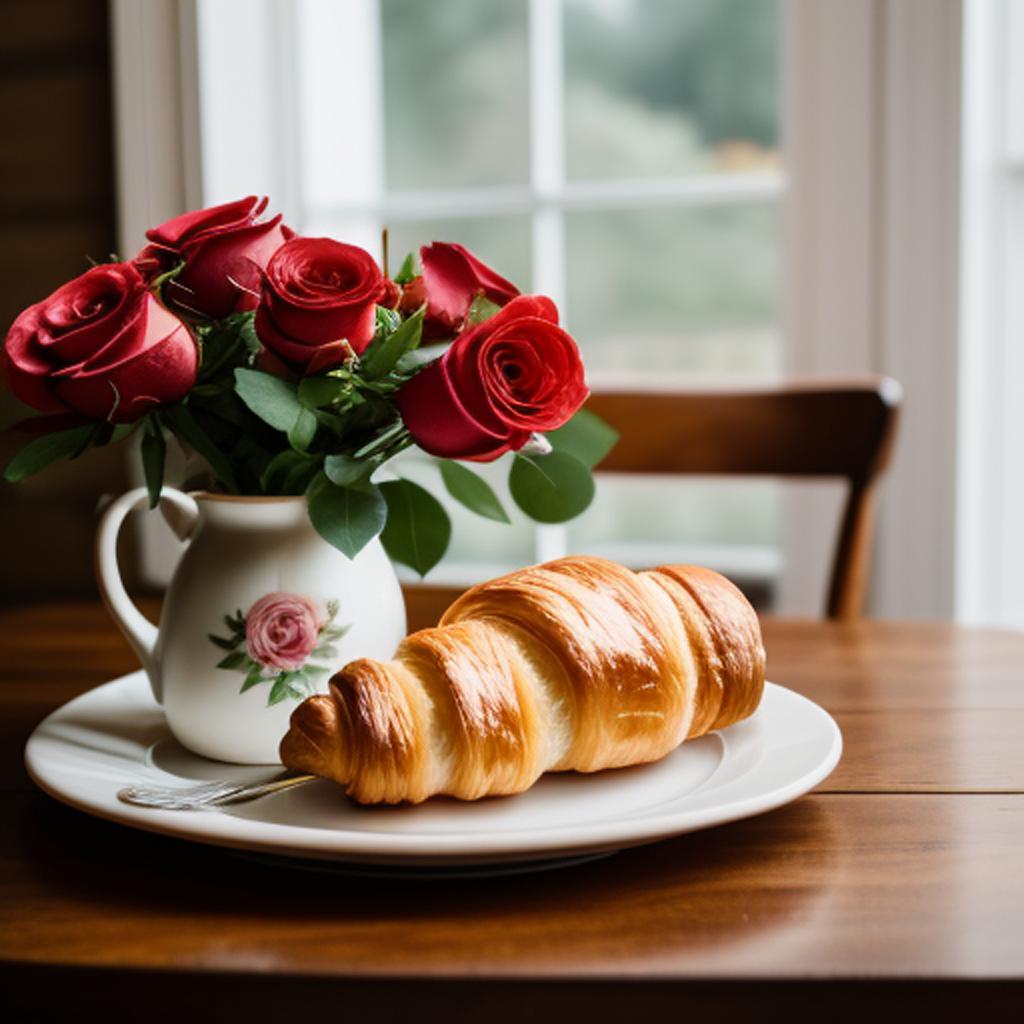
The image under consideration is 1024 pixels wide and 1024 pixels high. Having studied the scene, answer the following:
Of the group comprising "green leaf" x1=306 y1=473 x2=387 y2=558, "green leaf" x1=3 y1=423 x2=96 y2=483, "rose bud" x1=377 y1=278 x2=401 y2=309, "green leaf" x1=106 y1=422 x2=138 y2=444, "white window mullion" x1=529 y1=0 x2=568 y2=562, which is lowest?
"green leaf" x1=306 y1=473 x2=387 y2=558

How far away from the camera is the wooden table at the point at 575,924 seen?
403mm

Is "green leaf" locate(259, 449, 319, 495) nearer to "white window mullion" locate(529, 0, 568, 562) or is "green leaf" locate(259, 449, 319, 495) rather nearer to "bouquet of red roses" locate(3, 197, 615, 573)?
"bouquet of red roses" locate(3, 197, 615, 573)

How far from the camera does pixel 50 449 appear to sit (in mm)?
595

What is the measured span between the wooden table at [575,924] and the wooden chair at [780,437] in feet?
1.96

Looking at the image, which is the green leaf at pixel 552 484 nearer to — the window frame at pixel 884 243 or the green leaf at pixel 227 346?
the green leaf at pixel 227 346

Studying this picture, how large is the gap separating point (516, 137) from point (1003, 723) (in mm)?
1431

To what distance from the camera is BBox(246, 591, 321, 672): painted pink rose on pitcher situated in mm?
586

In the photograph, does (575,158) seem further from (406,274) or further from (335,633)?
(335,633)

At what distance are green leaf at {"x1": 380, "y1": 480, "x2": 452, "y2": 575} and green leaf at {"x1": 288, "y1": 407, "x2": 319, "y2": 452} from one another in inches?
4.1

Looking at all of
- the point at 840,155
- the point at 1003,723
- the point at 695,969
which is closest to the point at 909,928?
the point at 695,969

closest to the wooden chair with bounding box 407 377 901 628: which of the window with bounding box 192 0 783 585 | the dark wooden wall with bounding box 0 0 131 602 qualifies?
the window with bounding box 192 0 783 585

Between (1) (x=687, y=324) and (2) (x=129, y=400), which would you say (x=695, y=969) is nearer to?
(2) (x=129, y=400)

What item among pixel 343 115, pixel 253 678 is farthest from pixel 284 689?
pixel 343 115

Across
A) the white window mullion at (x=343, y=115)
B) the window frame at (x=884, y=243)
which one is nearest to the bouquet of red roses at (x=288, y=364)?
the window frame at (x=884, y=243)
